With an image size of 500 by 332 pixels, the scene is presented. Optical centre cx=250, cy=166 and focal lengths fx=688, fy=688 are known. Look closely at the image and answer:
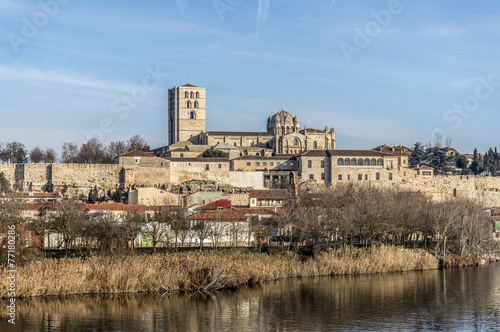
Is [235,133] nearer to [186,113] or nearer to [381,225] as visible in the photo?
[186,113]

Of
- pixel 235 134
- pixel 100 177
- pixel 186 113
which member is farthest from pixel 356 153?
pixel 186 113

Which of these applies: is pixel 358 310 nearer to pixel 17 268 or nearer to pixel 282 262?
pixel 282 262

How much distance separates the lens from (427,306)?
25.9 meters

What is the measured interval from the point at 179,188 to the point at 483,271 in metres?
32.0

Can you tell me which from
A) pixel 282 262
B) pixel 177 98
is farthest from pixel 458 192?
pixel 282 262

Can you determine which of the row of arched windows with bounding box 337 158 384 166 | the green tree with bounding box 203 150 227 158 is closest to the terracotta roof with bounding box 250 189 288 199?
the row of arched windows with bounding box 337 158 384 166

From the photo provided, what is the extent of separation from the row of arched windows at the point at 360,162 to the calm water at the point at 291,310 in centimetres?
3476

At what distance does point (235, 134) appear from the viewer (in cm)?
8050

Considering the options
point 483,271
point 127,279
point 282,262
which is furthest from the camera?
point 483,271

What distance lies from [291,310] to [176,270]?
5.43 m

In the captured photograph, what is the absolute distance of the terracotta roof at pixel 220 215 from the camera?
39.2 metres

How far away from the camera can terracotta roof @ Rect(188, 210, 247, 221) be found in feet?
129
